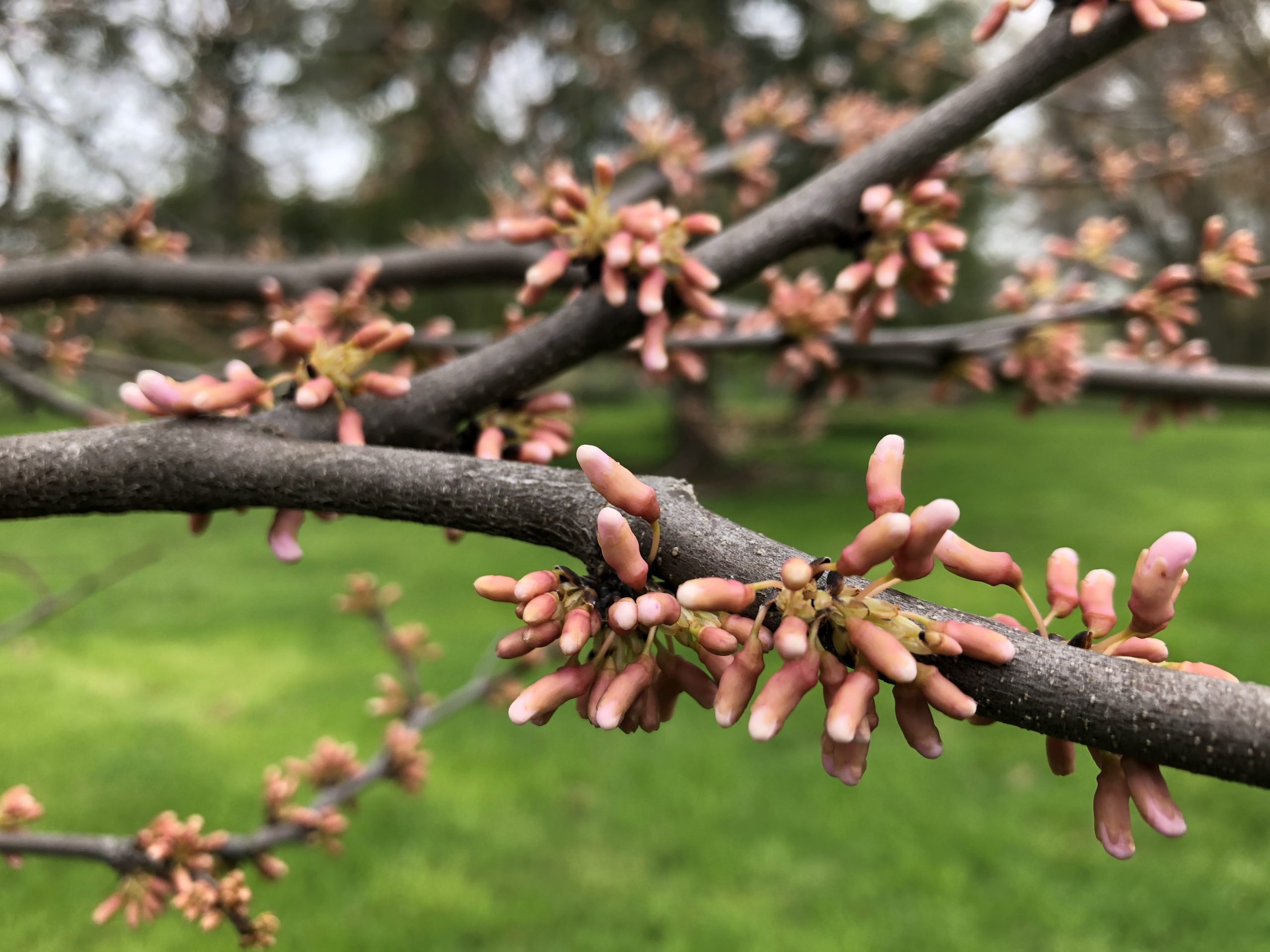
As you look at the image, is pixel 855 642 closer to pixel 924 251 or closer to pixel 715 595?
pixel 715 595

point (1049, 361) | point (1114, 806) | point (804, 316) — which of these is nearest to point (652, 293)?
point (1114, 806)

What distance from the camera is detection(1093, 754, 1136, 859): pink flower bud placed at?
3.19ft

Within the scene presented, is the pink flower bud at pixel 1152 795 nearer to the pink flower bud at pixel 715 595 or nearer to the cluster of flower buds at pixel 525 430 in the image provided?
the pink flower bud at pixel 715 595

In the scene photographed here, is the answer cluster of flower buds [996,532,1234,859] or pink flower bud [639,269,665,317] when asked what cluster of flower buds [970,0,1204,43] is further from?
cluster of flower buds [996,532,1234,859]

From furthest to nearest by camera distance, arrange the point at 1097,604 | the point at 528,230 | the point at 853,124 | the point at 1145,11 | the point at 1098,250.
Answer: the point at 853,124 < the point at 1098,250 < the point at 528,230 < the point at 1145,11 < the point at 1097,604

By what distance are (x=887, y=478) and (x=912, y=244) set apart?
1.08 m

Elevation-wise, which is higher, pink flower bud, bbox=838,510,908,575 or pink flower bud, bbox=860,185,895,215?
pink flower bud, bbox=860,185,895,215

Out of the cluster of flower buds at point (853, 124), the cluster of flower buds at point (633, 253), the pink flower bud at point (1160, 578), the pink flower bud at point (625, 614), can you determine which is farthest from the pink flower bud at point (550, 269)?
the cluster of flower buds at point (853, 124)

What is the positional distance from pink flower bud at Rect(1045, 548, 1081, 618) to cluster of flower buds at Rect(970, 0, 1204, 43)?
1.07 m

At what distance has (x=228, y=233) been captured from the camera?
10.5 meters

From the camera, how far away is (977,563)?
1.10m

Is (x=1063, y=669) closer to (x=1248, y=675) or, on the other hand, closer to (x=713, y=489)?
(x=1248, y=675)

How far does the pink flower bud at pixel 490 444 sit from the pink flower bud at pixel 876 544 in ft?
2.32

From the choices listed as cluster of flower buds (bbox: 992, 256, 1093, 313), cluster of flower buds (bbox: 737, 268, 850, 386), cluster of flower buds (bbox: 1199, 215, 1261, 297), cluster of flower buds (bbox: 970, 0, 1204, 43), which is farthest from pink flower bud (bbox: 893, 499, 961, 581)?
cluster of flower buds (bbox: 992, 256, 1093, 313)
